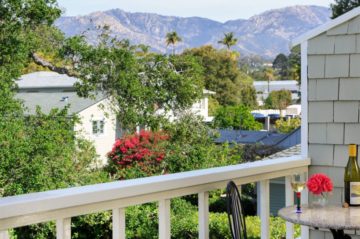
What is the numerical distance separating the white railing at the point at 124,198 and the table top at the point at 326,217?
225 mm

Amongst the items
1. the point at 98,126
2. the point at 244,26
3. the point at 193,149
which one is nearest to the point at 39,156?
the point at 193,149

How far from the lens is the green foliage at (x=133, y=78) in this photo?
17.1 metres

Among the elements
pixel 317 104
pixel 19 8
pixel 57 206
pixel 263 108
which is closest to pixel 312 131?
pixel 317 104

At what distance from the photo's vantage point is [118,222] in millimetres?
1959

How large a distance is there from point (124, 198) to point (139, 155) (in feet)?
45.6

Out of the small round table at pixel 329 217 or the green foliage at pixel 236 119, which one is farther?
the green foliage at pixel 236 119

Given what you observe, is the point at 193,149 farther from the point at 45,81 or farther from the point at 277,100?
the point at 277,100

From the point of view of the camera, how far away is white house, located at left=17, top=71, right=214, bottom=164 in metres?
18.6

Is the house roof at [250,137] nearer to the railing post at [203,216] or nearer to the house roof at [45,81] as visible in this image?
the house roof at [45,81]

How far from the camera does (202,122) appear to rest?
57.3 ft

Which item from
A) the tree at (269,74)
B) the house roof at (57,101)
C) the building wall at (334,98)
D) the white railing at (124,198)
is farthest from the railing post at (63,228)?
the tree at (269,74)

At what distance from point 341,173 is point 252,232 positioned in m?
5.31

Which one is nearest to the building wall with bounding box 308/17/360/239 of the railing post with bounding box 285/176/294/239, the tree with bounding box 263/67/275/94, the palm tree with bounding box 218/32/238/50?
the railing post with bounding box 285/176/294/239

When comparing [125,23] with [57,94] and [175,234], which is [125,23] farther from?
[175,234]
